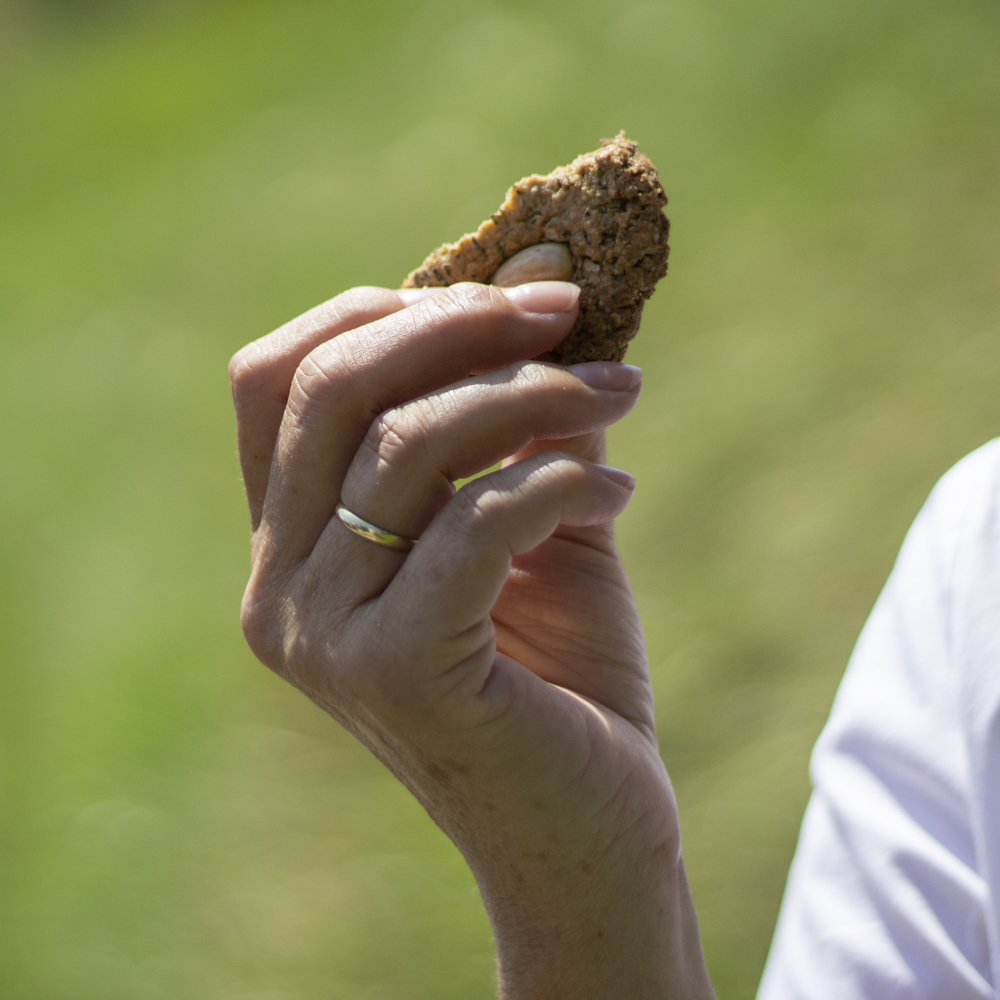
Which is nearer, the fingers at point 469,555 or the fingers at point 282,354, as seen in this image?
the fingers at point 469,555

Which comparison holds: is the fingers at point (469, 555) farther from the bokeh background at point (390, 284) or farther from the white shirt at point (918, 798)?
the bokeh background at point (390, 284)

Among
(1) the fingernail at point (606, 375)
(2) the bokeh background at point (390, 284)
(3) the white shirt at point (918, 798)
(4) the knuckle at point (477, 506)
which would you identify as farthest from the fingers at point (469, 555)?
(2) the bokeh background at point (390, 284)

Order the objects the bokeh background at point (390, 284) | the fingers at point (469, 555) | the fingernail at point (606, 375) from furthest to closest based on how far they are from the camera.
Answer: the bokeh background at point (390, 284), the fingernail at point (606, 375), the fingers at point (469, 555)

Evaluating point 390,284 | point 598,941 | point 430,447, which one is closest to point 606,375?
point 430,447

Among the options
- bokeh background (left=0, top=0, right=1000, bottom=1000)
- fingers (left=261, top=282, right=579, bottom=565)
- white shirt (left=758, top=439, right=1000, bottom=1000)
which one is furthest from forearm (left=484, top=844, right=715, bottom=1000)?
bokeh background (left=0, top=0, right=1000, bottom=1000)

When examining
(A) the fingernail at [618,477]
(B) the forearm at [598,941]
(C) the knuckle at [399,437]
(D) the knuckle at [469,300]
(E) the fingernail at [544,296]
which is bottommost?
(B) the forearm at [598,941]

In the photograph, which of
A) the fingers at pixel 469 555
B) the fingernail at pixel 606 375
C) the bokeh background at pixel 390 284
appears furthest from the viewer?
the bokeh background at pixel 390 284

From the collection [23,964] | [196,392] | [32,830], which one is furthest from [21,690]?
[196,392]
